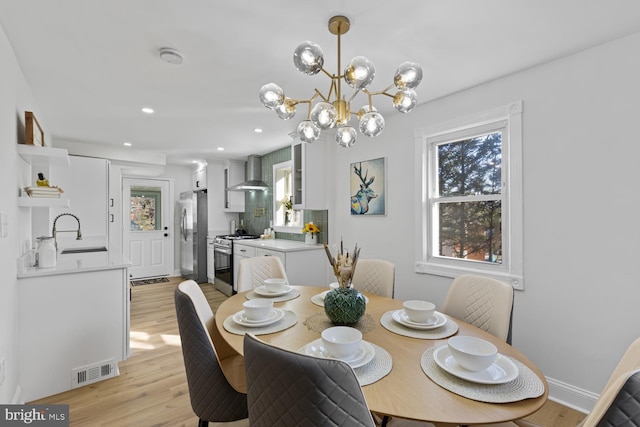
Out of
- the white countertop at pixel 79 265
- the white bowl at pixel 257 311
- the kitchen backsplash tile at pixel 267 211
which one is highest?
the kitchen backsplash tile at pixel 267 211

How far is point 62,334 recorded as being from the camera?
2.13 m

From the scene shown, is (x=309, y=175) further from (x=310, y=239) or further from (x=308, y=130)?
(x=308, y=130)

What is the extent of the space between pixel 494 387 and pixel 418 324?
50 centimetres

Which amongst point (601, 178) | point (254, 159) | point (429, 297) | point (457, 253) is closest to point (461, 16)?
point (601, 178)

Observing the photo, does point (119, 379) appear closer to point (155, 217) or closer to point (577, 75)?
point (577, 75)

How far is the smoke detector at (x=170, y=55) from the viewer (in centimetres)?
186

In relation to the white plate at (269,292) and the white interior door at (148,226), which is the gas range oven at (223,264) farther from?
the white plate at (269,292)

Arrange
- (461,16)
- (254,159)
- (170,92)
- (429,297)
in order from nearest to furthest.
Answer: (461,16), (170,92), (429,297), (254,159)

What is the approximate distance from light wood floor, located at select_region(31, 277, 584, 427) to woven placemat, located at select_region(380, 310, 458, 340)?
3.81ft

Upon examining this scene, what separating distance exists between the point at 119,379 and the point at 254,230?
11.0 ft

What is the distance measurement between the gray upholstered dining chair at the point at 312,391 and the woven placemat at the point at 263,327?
613mm

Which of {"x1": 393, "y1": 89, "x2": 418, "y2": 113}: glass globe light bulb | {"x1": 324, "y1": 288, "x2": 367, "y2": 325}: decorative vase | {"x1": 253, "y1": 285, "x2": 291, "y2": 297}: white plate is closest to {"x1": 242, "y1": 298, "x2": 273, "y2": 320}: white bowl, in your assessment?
{"x1": 324, "y1": 288, "x2": 367, "y2": 325}: decorative vase

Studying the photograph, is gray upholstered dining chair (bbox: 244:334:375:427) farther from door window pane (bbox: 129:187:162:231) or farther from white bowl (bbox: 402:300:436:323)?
door window pane (bbox: 129:187:162:231)

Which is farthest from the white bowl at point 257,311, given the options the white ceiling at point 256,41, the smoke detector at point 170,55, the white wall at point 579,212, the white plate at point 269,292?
the white wall at point 579,212
